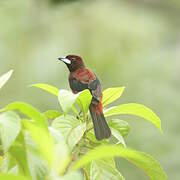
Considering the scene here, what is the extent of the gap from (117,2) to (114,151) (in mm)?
5418

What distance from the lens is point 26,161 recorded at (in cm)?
109

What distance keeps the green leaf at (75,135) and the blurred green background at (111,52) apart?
312 centimetres

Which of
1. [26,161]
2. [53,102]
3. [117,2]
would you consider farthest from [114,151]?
[117,2]

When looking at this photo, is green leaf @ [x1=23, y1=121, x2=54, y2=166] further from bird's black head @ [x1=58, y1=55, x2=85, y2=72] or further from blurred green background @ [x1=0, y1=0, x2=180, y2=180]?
blurred green background @ [x1=0, y1=0, x2=180, y2=180]

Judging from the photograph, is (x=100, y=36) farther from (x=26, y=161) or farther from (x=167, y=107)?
(x=26, y=161)

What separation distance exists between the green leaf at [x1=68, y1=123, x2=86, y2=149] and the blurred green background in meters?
3.12

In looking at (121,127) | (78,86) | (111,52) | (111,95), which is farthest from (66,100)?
(111,52)

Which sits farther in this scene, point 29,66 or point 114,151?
point 29,66

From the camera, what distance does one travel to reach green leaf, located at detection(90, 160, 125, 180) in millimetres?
1371

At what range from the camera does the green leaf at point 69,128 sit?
1.35 meters

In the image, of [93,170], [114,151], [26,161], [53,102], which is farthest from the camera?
[53,102]

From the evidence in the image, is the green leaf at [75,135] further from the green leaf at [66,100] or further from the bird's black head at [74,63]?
the bird's black head at [74,63]

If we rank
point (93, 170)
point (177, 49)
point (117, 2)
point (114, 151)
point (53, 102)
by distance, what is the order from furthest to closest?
point (117, 2)
point (177, 49)
point (53, 102)
point (93, 170)
point (114, 151)

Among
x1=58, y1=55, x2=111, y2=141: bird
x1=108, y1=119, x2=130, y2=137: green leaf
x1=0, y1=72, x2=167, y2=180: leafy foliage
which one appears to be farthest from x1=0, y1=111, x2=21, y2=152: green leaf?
x1=58, y1=55, x2=111, y2=141: bird
